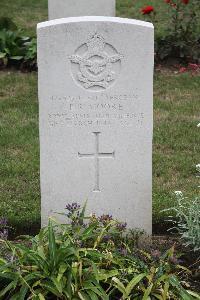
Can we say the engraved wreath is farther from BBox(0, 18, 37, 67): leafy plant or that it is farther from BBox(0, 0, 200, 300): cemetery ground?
BBox(0, 18, 37, 67): leafy plant

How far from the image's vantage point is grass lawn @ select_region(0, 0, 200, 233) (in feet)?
20.0

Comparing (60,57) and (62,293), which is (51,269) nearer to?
(62,293)

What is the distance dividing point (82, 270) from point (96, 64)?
1430 millimetres

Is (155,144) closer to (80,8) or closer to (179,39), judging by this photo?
(80,8)

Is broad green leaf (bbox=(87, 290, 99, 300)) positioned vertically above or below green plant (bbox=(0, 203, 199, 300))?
below

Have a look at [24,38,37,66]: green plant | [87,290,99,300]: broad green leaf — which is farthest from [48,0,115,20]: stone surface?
[87,290,99,300]: broad green leaf

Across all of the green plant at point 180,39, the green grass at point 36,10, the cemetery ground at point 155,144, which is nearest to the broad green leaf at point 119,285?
the cemetery ground at point 155,144

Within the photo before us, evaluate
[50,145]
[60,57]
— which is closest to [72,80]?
[60,57]

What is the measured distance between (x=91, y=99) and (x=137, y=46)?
18.9 inches

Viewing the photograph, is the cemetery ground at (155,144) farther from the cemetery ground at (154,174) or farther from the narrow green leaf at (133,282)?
the narrow green leaf at (133,282)

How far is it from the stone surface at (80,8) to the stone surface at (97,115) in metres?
3.92

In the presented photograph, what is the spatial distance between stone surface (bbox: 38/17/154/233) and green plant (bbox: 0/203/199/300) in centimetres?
43

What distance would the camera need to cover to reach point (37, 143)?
7.45 m

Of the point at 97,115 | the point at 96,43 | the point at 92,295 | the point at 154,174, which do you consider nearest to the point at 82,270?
the point at 92,295
